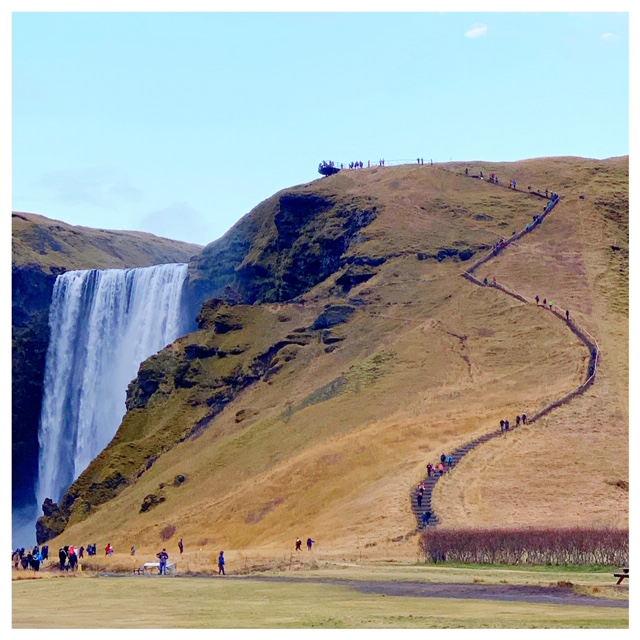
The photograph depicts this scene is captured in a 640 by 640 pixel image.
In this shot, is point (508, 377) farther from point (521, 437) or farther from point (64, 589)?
point (64, 589)

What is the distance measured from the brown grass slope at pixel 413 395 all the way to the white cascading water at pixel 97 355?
491 inches

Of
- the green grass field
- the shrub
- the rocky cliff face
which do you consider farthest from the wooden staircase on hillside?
the rocky cliff face

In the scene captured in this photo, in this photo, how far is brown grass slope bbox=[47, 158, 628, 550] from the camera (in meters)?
66.9

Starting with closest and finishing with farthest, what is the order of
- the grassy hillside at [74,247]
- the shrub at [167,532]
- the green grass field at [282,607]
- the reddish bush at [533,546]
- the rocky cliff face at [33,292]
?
the green grass field at [282,607] < the reddish bush at [533,546] < the shrub at [167,532] < the rocky cliff face at [33,292] < the grassy hillside at [74,247]

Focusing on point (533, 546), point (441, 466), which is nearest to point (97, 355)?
point (441, 466)

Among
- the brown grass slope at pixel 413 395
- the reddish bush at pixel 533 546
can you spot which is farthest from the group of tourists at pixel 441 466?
the reddish bush at pixel 533 546

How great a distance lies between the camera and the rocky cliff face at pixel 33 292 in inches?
5079

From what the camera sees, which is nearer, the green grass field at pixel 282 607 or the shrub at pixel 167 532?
the green grass field at pixel 282 607

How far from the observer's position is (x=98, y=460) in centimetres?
9931

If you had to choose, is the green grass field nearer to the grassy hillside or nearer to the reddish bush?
the reddish bush

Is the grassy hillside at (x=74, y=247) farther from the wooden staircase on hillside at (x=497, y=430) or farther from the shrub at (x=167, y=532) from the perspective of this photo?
the shrub at (x=167, y=532)

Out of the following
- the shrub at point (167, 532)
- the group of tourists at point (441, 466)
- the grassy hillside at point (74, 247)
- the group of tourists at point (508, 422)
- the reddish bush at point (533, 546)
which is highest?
the grassy hillside at point (74, 247)

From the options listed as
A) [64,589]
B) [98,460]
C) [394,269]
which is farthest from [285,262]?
[64,589]
